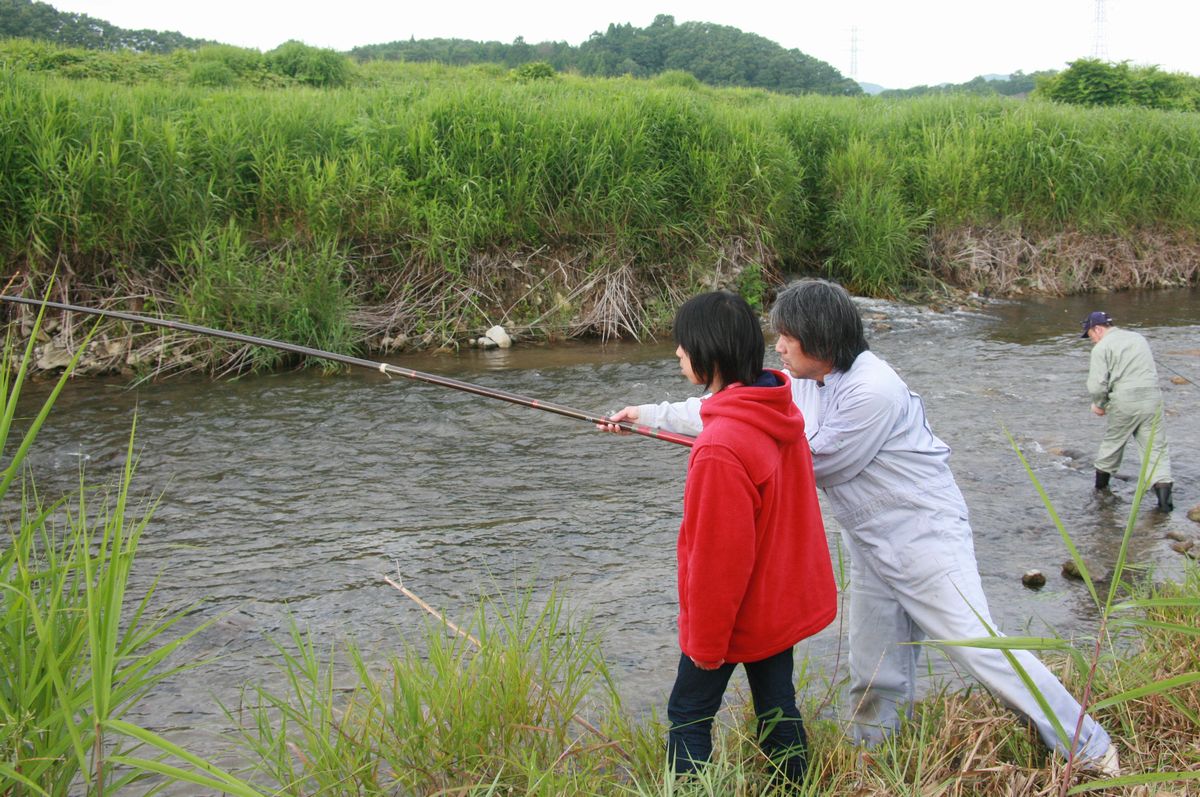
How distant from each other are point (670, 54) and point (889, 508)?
40201 millimetres

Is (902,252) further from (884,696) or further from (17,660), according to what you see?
(17,660)

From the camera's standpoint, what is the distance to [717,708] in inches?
109

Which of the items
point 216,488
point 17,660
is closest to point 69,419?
point 216,488

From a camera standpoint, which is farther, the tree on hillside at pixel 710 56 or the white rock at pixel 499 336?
the tree on hillside at pixel 710 56

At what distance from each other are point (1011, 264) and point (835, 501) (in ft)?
35.1

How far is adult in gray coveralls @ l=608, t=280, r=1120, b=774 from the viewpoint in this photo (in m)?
2.85

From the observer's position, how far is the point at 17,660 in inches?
94.9

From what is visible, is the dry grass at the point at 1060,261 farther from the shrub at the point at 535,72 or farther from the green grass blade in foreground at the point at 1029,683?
the shrub at the point at 535,72

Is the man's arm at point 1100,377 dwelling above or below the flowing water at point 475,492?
above

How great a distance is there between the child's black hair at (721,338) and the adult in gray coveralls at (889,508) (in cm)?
36

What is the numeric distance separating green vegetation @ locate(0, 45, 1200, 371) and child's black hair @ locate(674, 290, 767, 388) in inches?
267

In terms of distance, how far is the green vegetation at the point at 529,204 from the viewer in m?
8.78

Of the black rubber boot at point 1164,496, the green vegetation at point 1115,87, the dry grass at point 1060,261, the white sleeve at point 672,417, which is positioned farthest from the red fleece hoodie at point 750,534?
the green vegetation at point 1115,87

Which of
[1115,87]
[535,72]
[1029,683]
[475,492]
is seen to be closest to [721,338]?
[1029,683]
